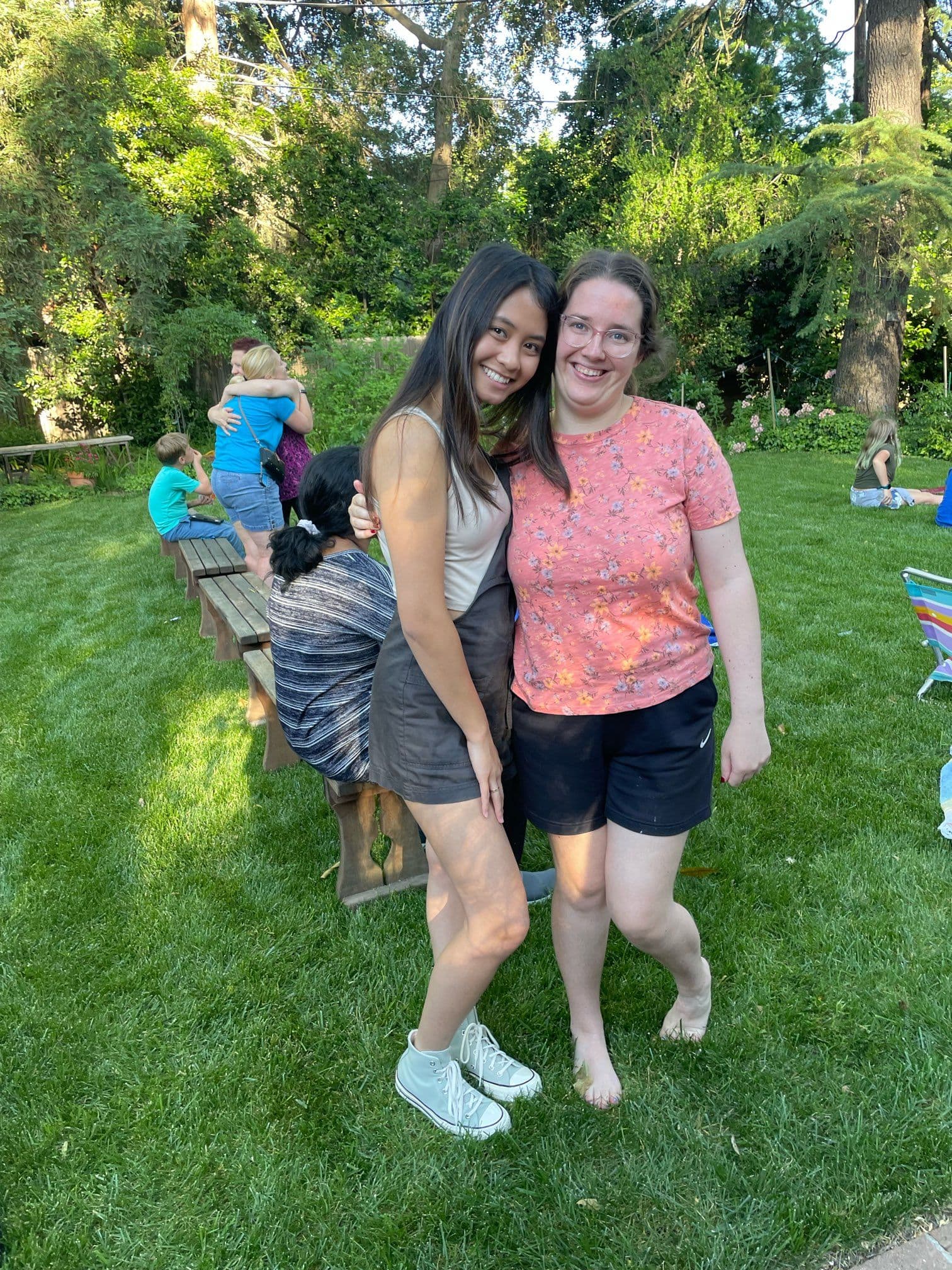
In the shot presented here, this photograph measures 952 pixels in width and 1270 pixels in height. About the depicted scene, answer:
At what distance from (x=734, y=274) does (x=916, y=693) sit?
39.2 ft

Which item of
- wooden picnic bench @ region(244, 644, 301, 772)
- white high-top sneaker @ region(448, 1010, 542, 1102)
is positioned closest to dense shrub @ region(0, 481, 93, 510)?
wooden picnic bench @ region(244, 644, 301, 772)

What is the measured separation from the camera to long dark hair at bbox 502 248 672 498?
1.73 m

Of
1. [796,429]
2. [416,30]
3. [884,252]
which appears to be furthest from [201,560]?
[416,30]

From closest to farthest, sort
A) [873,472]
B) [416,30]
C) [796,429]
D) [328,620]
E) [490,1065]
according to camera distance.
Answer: [490,1065] → [328,620] → [873,472] → [796,429] → [416,30]

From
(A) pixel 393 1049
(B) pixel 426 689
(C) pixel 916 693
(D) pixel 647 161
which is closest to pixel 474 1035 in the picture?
(A) pixel 393 1049

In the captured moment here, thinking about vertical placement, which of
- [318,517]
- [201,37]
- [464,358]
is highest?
[201,37]

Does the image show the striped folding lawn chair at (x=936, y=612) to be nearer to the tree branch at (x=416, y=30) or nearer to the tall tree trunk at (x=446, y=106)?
the tall tree trunk at (x=446, y=106)

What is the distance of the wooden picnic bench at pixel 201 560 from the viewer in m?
5.70

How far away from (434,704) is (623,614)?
44cm

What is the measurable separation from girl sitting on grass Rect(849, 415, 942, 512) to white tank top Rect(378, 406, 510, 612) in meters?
7.75

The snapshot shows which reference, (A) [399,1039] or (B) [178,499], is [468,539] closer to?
(A) [399,1039]

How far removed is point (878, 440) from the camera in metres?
8.32

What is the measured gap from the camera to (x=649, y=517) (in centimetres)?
169

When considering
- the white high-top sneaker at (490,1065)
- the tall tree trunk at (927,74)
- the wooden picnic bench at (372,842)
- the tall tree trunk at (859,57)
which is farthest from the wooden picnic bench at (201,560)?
the tall tree trunk at (927,74)
